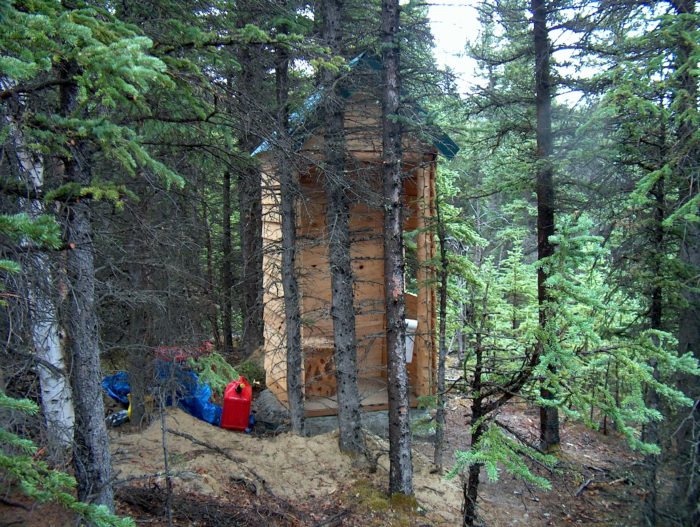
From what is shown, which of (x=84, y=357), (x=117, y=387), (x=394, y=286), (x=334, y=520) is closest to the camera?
(x=84, y=357)

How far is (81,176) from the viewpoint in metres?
4.05

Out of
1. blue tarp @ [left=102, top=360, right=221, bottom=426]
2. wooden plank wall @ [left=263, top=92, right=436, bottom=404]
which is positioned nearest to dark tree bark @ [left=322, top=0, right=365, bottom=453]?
wooden plank wall @ [left=263, top=92, right=436, bottom=404]

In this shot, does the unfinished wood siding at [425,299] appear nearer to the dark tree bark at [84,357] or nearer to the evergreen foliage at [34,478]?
the dark tree bark at [84,357]

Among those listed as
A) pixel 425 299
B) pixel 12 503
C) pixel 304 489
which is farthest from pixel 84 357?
pixel 425 299

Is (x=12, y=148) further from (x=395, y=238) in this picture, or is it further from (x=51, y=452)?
(x=395, y=238)

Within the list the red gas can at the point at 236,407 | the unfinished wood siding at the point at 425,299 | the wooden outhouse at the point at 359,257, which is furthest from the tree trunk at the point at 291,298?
the unfinished wood siding at the point at 425,299

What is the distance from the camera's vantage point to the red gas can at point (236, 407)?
9617 mm

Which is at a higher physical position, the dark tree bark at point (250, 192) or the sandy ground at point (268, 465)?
the dark tree bark at point (250, 192)

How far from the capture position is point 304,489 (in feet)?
23.5

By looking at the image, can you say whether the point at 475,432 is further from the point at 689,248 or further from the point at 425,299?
the point at 425,299

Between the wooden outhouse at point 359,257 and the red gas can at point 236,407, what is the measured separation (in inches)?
40.6

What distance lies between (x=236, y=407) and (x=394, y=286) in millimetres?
4883

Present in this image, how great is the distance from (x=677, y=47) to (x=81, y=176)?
7.10 m

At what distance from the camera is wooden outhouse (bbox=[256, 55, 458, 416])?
837 cm
